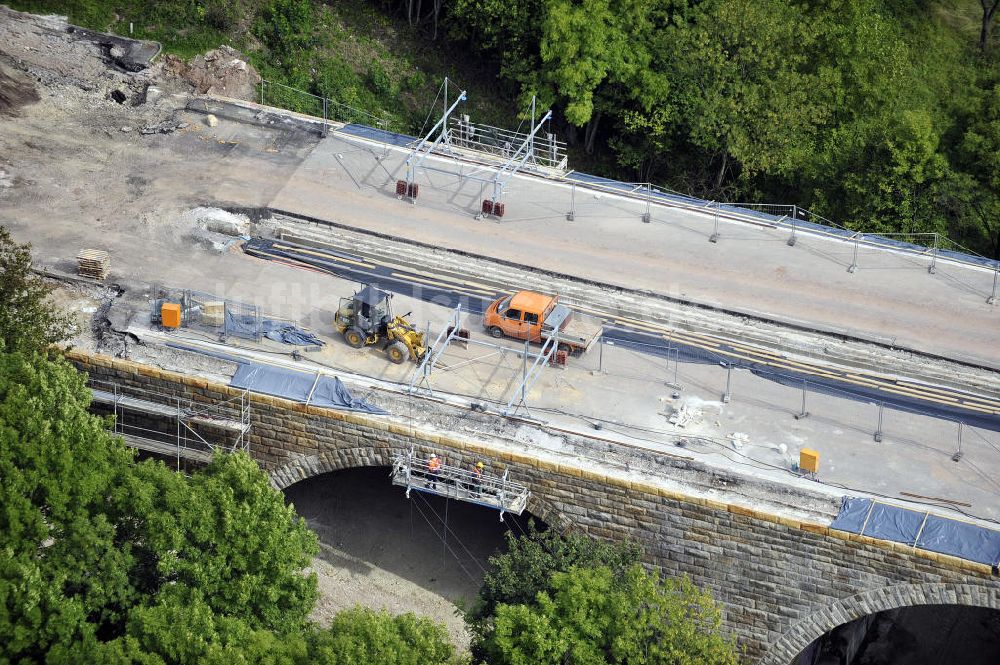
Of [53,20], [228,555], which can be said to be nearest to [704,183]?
[53,20]

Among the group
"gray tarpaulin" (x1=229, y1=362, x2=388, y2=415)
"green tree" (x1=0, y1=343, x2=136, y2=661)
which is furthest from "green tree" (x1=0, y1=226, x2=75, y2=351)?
"gray tarpaulin" (x1=229, y1=362, x2=388, y2=415)

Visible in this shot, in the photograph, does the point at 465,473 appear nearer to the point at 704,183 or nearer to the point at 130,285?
the point at 130,285

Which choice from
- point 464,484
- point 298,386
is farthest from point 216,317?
point 464,484

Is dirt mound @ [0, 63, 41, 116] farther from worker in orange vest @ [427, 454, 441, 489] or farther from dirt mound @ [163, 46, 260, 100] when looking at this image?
worker in orange vest @ [427, 454, 441, 489]

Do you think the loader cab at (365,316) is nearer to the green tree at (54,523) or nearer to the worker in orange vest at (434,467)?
the worker in orange vest at (434,467)

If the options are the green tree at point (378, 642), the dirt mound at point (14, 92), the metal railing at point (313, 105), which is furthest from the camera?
the metal railing at point (313, 105)

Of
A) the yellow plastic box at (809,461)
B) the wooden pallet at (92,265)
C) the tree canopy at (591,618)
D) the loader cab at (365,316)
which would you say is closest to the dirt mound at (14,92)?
the wooden pallet at (92,265)

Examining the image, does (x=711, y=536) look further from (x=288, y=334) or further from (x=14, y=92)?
(x=14, y=92)
